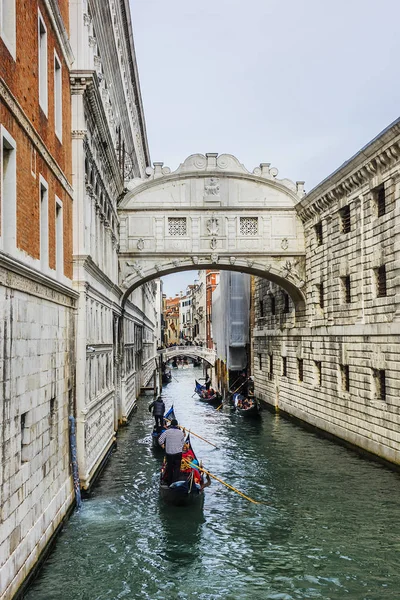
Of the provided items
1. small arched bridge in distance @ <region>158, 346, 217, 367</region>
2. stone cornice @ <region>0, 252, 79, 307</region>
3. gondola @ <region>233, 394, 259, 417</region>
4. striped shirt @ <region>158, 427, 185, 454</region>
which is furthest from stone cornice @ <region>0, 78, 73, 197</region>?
small arched bridge in distance @ <region>158, 346, 217, 367</region>

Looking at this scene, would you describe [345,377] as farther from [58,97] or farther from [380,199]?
[58,97]

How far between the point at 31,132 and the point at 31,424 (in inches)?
142

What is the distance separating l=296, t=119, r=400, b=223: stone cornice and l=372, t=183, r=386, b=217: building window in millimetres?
350

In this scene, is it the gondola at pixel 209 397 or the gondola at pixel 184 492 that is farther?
the gondola at pixel 209 397

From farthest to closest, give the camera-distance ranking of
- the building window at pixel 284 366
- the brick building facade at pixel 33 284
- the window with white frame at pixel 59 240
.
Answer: the building window at pixel 284 366, the window with white frame at pixel 59 240, the brick building facade at pixel 33 284

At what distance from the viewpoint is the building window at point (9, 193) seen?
6.91 metres

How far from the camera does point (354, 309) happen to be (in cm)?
1717

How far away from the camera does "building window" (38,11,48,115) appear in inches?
351

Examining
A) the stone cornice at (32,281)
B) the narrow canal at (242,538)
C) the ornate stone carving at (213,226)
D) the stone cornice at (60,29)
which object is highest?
the stone cornice at (60,29)

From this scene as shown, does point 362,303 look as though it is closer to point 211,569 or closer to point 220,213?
point 220,213

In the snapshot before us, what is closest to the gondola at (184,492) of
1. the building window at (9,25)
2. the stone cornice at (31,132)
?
the stone cornice at (31,132)

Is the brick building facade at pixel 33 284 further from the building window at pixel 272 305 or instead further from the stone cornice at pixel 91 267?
the building window at pixel 272 305

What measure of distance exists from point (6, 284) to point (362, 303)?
38.4 ft

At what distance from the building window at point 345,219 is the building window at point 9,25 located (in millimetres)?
12575
